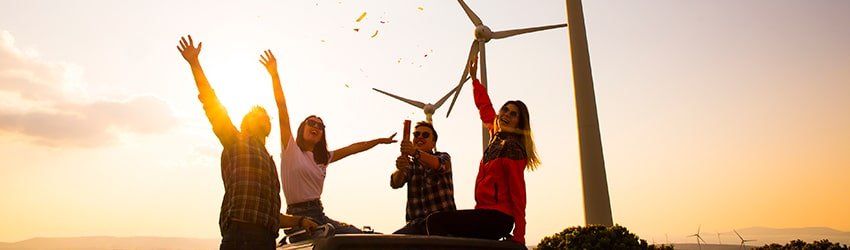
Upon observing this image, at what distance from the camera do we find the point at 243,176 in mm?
5074

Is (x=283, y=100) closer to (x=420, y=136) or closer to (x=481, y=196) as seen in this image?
(x=420, y=136)

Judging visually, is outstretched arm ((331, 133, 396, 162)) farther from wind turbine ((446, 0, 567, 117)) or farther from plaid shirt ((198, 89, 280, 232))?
wind turbine ((446, 0, 567, 117))

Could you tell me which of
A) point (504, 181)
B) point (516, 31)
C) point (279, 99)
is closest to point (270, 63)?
point (279, 99)

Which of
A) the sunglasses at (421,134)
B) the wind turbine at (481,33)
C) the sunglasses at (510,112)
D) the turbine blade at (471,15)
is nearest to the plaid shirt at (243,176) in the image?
the sunglasses at (421,134)

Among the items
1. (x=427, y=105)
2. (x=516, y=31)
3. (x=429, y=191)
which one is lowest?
(x=429, y=191)

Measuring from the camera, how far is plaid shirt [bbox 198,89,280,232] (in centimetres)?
496

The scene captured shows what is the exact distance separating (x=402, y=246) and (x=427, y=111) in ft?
115

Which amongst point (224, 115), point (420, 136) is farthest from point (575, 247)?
point (224, 115)

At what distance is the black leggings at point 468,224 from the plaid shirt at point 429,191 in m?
1.62

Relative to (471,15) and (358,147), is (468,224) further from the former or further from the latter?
(471,15)

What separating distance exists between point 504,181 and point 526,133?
3.16 feet

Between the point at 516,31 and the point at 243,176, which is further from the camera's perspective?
the point at 516,31

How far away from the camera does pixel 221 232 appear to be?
502 cm

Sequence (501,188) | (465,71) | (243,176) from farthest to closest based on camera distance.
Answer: (465,71), (501,188), (243,176)
